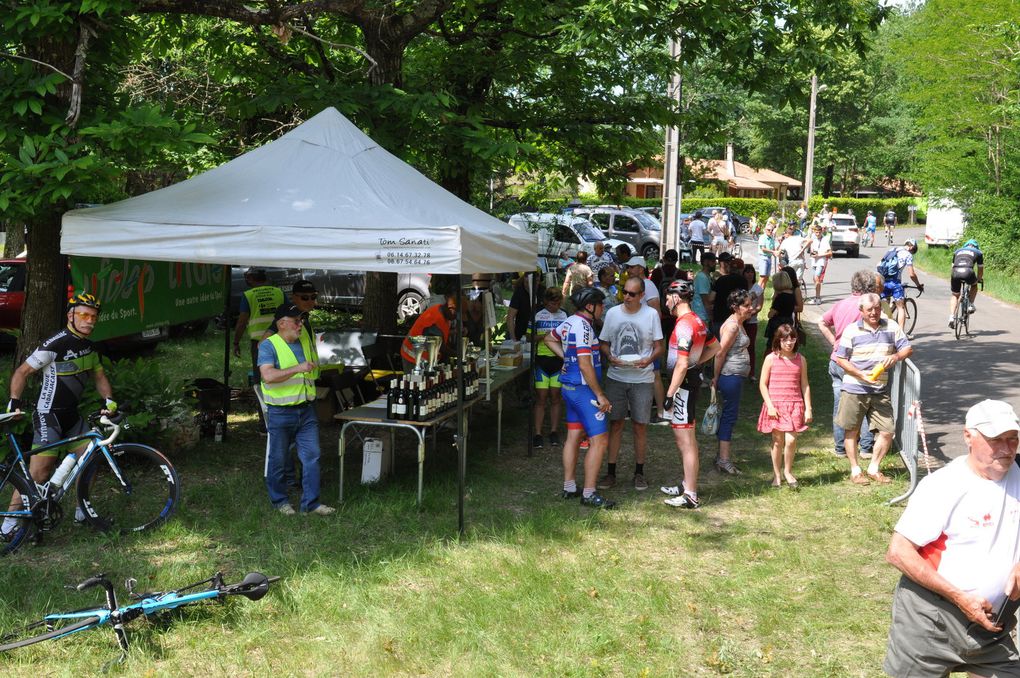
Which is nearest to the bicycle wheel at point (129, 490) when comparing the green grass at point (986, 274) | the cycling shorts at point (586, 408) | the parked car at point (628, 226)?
the cycling shorts at point (586, 408)

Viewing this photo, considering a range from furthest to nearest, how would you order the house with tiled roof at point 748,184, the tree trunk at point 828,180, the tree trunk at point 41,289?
the house with tiled roof at point 748,184 < the tree trunk at point 828,180 < the tree trunk at point 41,289

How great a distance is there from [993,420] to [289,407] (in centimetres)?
510

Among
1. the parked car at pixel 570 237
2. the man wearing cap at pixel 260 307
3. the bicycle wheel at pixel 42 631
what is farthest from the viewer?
the parked car at pixel 570 237

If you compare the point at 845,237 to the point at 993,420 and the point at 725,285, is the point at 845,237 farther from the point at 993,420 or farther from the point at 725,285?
the point at 993,420

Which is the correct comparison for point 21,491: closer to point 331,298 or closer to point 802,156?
point 331,298

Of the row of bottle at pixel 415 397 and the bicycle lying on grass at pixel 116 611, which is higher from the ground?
the row of bottle at pixel 415 397

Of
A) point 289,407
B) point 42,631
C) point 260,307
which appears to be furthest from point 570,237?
point 42,631

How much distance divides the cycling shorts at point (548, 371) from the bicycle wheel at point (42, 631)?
213 inches

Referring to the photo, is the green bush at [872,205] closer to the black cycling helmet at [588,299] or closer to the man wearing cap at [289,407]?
the black cycling helmet at [588,299]

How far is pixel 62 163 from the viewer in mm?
6961

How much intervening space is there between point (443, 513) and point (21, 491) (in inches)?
117

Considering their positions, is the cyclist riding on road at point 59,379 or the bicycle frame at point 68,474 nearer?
the bicycle frame at point 68,474

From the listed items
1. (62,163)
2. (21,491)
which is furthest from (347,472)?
(62,163)

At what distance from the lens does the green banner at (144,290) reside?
8336 mm
